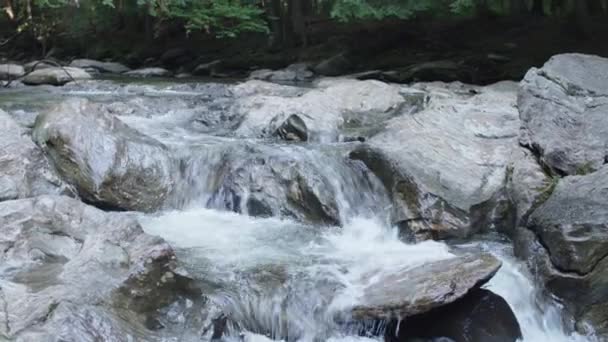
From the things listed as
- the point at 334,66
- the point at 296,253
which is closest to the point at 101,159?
the point at 296,253

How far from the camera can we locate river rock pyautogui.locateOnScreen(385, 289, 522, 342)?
4.17 metres

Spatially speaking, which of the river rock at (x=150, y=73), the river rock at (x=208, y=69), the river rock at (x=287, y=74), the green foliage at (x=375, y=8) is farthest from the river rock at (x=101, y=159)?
the river rock at (x=208, y=69)

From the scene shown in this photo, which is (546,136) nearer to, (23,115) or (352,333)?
(352,333)

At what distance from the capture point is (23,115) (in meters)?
8.04

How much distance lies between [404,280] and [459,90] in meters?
7.13

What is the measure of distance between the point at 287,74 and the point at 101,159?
30.4 ft

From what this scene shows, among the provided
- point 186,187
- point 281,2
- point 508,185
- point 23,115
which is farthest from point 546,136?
point 281,2

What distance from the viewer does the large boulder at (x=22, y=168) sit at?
18.4 ft

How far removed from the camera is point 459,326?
4207mm

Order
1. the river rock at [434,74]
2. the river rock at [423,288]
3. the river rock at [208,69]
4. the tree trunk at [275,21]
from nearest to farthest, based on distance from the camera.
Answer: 1. the river rock at [423,288]
2. the river rock at [434,74]
3. the river rock at [208,69]
4. the tree trunk at [275,21]

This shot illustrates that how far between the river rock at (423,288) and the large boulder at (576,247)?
0.70m

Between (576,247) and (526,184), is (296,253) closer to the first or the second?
(576,247)

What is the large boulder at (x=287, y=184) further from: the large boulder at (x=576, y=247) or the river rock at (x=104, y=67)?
the river rock at (x=104, y=67)

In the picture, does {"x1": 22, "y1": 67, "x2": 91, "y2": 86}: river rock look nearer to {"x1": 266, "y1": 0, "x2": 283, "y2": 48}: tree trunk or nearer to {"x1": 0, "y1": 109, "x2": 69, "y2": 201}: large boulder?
{"x1": 0, "y1": 109, "x2": 69, "y2": 201}: large boulder
